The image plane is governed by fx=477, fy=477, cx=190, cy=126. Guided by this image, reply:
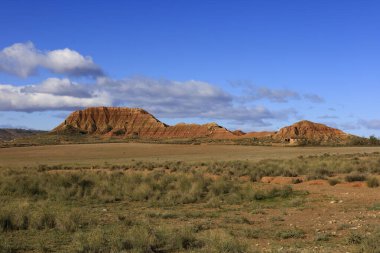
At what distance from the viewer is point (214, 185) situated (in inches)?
861

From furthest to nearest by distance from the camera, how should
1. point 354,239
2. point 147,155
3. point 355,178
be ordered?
point 147,155, point 355,178, point 354,239

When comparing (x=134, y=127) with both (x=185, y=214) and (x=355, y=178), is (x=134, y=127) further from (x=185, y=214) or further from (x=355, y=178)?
(x=185, y=214)

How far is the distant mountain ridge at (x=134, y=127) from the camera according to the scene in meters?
162

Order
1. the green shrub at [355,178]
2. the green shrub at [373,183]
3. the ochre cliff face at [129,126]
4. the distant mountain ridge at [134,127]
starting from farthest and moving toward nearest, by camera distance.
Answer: the ochre cliff face at [129,126] < the distant mountain ridge at [134,127] < the green shrub at [355,178] < the green shrub at [373,183]

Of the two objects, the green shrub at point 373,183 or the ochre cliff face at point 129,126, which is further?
the ochre cliff face at point 129,126

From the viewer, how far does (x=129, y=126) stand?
178 metres

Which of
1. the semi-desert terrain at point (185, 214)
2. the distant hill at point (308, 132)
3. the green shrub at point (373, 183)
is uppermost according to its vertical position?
the distant hill at point (308, 132)

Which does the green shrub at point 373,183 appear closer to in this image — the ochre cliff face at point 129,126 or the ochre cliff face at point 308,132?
the ochre cliff face at point 308,132

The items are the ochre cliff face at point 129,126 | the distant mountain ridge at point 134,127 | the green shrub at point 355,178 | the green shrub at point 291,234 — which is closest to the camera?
the green shrub at point 291,234

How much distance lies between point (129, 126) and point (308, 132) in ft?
227

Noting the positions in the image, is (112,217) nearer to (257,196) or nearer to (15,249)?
(15,249)

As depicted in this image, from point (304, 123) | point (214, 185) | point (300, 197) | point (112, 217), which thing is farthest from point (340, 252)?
point (304, 123)

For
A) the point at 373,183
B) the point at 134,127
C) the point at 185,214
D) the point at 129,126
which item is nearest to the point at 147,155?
the point at 373,183

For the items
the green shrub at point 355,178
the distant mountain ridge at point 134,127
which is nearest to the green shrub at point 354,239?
the green shrub at point 355,178
